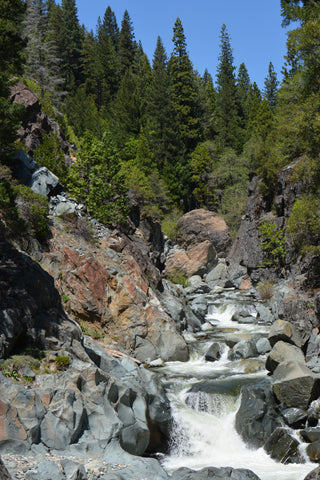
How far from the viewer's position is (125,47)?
237 feet

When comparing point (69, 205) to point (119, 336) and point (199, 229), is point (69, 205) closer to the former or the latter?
point (119, 336)

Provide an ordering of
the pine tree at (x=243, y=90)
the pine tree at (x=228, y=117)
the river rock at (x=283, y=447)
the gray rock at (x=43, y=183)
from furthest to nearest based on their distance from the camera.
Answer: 1. the pine tree at (x=243, y=90)
2. the pine tree at (x=228, y=117)
3. the gray rock at (x=43, y=183)
4. the river rock at (x=283, y=447)

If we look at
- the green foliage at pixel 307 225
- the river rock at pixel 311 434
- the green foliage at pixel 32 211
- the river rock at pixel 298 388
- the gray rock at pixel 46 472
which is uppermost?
the green foliage at pixel 32 211

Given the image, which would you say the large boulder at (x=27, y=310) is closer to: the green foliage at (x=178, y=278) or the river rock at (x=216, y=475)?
the river rock at (x=216, y=475)

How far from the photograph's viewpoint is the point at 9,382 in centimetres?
979

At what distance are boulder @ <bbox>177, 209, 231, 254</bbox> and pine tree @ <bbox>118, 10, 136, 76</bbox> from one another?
3736cm

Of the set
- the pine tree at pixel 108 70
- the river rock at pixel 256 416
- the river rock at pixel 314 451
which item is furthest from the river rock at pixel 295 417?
the pine tree at pixel 108 70

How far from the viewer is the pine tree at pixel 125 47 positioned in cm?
7106

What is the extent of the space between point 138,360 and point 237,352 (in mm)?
4323

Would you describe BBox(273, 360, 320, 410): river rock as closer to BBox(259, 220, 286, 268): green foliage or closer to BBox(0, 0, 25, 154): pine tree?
BBox(0, 0, 25, 154): pine tree

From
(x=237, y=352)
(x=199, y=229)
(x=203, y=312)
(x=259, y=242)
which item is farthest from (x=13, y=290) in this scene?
(x=199, y=229)

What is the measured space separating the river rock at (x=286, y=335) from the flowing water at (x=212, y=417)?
1.14 metres

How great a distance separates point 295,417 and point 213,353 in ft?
18.5

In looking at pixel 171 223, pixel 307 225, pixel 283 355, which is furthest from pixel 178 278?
pixel 283 355
